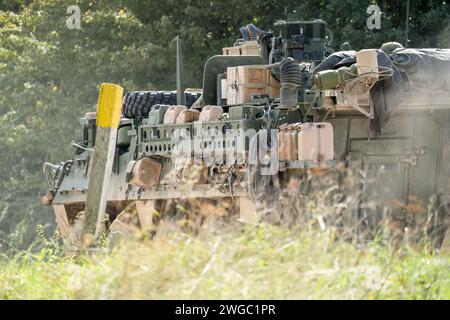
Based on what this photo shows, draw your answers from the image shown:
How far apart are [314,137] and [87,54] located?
15157 mm

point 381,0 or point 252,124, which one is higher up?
point 381,0

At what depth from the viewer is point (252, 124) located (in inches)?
641

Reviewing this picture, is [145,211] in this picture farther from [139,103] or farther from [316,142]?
[316,142]

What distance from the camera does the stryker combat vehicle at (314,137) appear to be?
49.8 ft

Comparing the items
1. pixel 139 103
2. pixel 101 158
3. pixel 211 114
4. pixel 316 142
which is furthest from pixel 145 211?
pixel 101 158

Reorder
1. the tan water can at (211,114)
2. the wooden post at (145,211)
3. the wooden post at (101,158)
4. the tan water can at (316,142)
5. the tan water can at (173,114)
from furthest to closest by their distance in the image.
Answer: the wooden post at (145,211) → the tan water can at (173,114) → the tan water can at (211,114) → the tan water can at (316,142) → the wooden post at (101,158)

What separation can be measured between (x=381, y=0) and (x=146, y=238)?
18298 millimetres

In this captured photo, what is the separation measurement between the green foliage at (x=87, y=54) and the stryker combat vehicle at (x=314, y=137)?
1049 centimetres

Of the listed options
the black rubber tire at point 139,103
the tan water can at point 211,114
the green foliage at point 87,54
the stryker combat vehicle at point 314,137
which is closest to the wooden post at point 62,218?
the black rubber tire at point 139,103

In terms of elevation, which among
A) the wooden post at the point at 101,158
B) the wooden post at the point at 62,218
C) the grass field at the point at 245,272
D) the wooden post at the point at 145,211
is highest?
the wooden post at the point at 101,158

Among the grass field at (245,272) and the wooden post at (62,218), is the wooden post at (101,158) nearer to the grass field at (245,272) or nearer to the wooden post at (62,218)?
the grass field at (245,272)

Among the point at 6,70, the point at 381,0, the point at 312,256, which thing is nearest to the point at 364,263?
the point at 312,256
